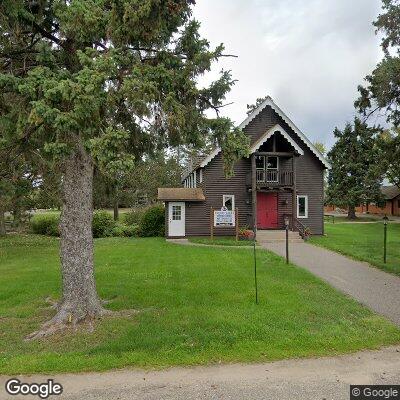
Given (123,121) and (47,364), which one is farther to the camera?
(123,121)

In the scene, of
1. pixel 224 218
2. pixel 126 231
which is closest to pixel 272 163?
pixel 224 218

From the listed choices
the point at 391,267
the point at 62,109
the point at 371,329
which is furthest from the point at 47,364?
the point at 391,267

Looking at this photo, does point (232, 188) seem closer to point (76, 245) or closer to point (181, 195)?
point (181, 195)

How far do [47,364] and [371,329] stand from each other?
5.48 metres

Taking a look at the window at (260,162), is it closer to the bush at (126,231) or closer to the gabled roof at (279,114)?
the gabled roof at (279,114)

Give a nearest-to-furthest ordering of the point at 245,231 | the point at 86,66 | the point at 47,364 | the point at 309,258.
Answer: the point at 47,364 < the point at 86,66 < the point at 309,258 < the point at 245,231

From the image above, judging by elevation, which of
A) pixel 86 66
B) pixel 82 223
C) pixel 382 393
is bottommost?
pixel 382 393

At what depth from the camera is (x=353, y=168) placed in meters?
42.9

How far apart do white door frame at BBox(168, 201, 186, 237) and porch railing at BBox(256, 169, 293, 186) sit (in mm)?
5394

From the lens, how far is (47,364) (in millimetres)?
5641

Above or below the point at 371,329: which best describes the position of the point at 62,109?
above

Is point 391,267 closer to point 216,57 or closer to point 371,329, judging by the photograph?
point 371,329

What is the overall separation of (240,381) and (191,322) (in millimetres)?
2359

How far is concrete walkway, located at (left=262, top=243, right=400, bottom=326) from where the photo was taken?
888 cm
